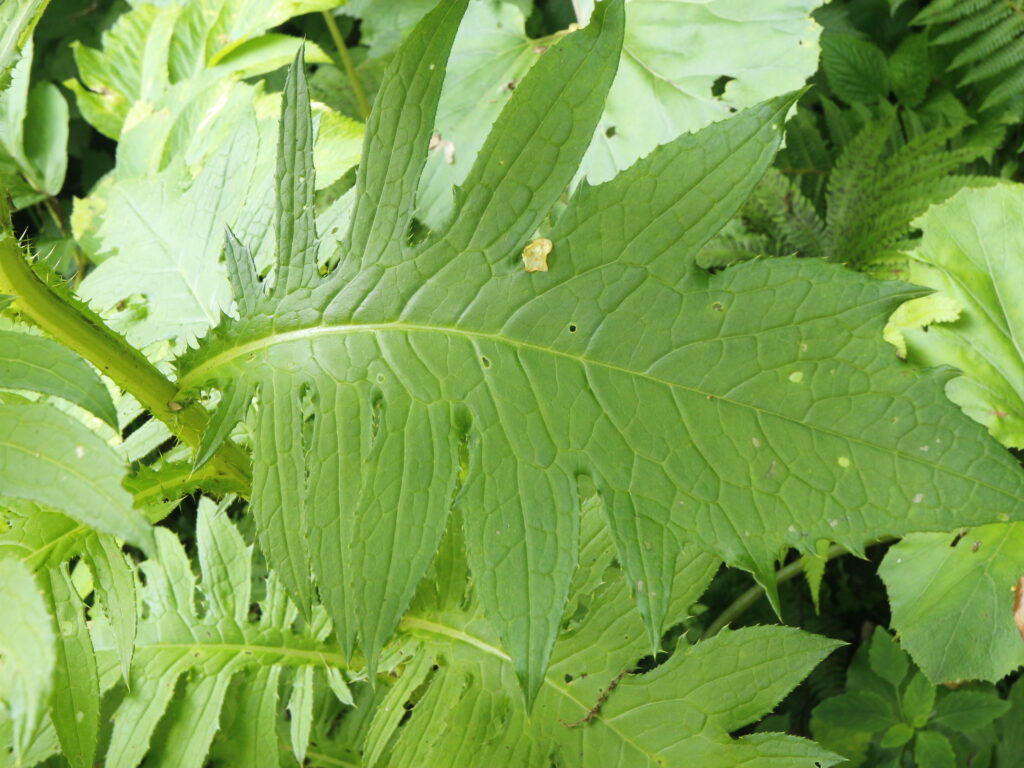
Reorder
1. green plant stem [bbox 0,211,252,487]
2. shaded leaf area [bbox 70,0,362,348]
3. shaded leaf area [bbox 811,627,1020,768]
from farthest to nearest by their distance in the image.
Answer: shaded leaf area [bbox 811,627,1020,768] < shaded leaf area [bbox 70,0,362,348] < green plant stem [bbox 0,211,252,487]

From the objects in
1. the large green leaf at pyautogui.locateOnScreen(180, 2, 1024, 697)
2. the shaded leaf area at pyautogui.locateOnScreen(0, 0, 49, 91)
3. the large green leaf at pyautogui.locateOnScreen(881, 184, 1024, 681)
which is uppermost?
the shaded leaf area at pyautogui.locateOnScreen(0, 0, 49, 91)

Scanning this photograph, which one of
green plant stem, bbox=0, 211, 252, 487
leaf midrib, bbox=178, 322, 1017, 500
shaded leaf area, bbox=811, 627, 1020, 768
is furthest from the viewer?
shaded leaf area, bbox=811, 627, 1020, 768

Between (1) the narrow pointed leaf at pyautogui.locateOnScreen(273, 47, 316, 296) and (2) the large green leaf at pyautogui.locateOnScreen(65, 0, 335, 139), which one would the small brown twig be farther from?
(2) the large green leaf at pyautogui.locateOnScreen(65, 0, 335, 139)

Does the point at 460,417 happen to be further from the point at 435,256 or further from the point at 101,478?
the point at 101,478

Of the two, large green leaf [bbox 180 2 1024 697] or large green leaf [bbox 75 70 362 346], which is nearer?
large green leaf [bbox 180 2 1024 697]

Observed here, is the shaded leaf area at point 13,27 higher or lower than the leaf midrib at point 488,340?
higher

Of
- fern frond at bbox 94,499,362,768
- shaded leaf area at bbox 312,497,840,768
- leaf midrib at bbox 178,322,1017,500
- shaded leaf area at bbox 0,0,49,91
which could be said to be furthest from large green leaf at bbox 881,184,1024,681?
shaded leaf area at bbox 0,0,49,91

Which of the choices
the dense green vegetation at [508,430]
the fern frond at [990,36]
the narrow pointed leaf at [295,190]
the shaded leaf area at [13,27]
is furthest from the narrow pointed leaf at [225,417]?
the fern frond at [990,36]

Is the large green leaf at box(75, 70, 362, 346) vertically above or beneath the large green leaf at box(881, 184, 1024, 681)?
above

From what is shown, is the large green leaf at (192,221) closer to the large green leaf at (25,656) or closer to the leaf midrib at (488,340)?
the leaf midrib at (488,340)
